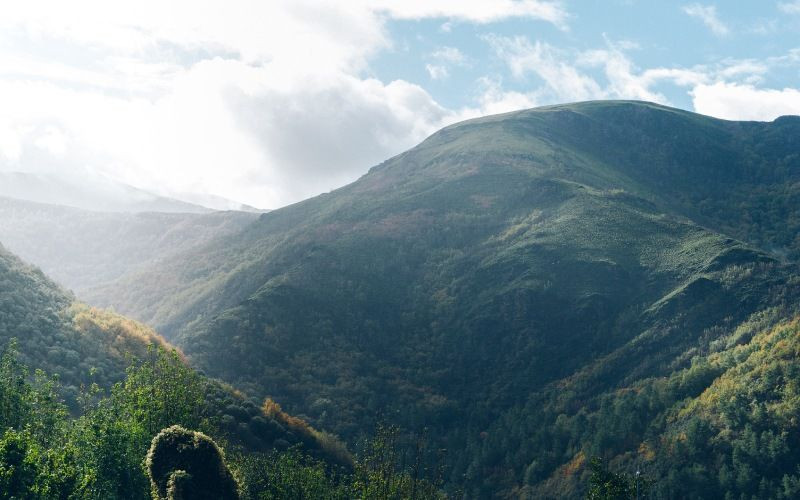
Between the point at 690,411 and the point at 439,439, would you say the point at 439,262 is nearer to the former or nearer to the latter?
the point at 439,439

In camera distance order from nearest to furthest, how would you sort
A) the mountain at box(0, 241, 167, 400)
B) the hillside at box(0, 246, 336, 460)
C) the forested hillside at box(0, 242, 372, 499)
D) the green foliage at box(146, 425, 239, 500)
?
the forested hillside at box(0, 242, 372, 499)
the green foliage at box(146, 425, 239, 500)
the hillside at box(0, 246, 336, 460)
the mountain at box(0, 241, 167, 400)

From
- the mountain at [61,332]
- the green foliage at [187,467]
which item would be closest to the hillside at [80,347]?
the mountain at [61,332]

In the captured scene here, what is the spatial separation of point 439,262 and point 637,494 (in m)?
126

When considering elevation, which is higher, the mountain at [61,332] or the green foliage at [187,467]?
the mountain at [61,332]

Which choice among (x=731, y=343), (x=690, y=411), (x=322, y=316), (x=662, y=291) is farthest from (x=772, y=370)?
(x=322, y=316)

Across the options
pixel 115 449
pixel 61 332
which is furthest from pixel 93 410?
pixel 61 332

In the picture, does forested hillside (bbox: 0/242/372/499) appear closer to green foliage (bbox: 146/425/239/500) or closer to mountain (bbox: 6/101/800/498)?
green foliage (bbox: 146/425/239/500)

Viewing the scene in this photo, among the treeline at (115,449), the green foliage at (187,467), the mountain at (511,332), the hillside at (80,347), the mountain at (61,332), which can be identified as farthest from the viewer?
the mountain at (511,332)

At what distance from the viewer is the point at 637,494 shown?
63.6 metres

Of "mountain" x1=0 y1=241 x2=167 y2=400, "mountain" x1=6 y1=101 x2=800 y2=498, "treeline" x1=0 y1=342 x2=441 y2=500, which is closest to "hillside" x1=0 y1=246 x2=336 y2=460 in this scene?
"mountain" x1=0 y1=241 x2=167 y2=400

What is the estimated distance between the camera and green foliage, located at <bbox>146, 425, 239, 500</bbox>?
37438 mm

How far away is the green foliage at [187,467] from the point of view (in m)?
37.4

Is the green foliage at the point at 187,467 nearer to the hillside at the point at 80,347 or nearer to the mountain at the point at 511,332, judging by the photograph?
the hillside at the point at 80,347

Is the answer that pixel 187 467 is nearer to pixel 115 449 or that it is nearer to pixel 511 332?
pixel 115 449
